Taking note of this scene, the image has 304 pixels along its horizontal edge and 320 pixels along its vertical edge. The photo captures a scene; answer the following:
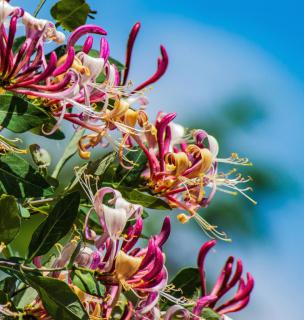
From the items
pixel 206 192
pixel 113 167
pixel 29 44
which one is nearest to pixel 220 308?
pixel 206 192

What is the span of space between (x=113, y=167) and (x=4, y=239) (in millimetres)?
289

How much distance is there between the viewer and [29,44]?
1520mm

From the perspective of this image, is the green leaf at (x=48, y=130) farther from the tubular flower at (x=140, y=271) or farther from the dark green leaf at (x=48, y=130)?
the tubular flower at (x=140, y=271)

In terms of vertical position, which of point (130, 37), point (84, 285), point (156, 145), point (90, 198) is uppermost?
point (130, 37)

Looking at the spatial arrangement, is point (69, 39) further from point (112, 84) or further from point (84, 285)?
point (84, 285)

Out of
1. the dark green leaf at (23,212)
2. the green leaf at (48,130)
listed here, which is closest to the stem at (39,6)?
the green leaf at (48,130)

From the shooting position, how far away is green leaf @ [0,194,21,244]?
4.98ft

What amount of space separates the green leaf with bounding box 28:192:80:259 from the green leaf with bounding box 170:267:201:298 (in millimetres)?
363

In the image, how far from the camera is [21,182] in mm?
1586

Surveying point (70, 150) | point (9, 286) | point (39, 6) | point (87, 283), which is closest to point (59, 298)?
point (87, 283)

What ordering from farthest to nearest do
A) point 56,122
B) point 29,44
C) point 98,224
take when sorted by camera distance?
point 98,224
point 56,122
point 29,44

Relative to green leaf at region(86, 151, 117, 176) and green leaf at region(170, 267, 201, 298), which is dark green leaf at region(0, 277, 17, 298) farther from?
green leaf at region(170, 267, 201, 298)

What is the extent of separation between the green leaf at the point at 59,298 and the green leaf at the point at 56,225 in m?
0.09

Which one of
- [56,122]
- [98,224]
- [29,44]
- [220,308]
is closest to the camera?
[29,44]
